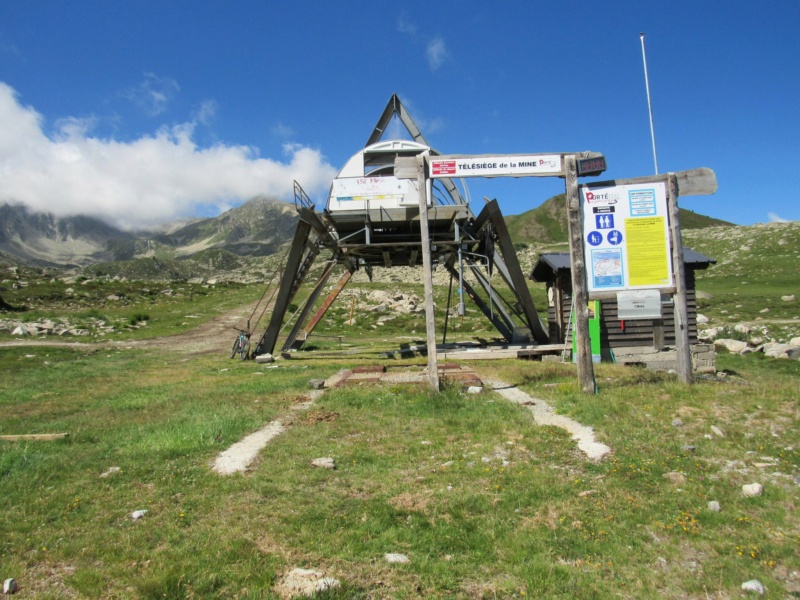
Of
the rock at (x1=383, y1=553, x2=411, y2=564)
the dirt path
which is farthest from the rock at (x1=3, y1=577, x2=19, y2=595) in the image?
the dirt path

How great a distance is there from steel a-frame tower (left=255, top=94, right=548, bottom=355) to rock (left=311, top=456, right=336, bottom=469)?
519 inches

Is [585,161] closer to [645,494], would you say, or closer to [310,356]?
[645,494]

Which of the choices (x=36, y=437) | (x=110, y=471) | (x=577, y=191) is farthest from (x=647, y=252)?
(x=36, y=437)

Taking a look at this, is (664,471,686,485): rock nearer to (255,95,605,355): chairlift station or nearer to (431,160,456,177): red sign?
(431,160,456,177): red sign

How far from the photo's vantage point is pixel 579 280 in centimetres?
1126

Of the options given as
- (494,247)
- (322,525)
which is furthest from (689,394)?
(494,247)

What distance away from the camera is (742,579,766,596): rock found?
3.94 m

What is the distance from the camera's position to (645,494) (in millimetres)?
5715

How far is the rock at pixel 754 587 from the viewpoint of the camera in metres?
3.94

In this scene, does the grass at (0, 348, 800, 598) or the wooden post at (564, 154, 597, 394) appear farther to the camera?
the wooden post at (564, 154, 597, 394)

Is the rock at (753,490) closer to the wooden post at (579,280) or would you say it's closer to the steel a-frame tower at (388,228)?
the wooden post at (579,280)

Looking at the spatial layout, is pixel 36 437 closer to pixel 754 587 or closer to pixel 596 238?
pixel 754 587

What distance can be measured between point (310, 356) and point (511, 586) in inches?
719

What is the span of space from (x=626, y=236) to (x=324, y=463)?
819 cm
